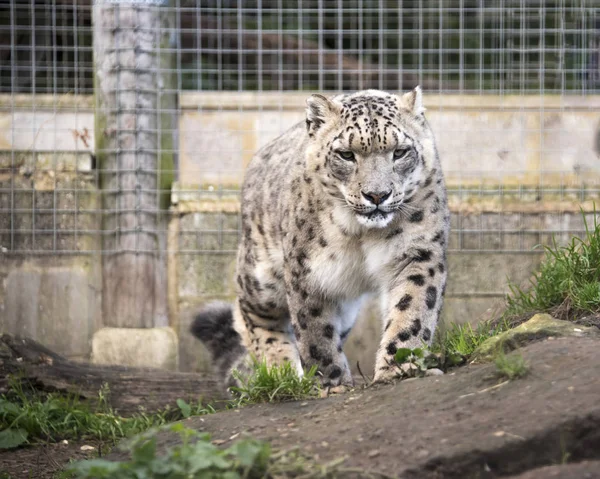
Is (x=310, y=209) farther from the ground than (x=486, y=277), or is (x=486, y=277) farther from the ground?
(x=310, y=209)

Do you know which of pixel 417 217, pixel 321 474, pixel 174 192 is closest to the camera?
pixel 321 474

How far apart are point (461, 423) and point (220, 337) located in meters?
3.12

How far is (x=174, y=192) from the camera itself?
777 cm

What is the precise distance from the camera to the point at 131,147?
771cm

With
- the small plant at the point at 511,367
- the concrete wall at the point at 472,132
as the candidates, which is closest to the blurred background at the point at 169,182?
the concrete wall at the point at 472,132

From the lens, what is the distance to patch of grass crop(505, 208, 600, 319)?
197 inches

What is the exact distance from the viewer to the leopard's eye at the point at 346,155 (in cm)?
486

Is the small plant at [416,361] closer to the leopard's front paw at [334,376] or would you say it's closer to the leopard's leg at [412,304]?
the leopard's leg at [412,304]

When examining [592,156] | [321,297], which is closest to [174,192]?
[321,297]

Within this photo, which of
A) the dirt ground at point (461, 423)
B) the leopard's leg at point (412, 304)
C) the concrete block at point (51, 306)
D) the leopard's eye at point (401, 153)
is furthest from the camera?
the concrete block at point (51, 306)

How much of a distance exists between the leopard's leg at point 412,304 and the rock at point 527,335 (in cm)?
32

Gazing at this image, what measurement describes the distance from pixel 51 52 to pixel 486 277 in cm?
415

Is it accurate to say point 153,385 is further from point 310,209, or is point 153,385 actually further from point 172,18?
point 172,18

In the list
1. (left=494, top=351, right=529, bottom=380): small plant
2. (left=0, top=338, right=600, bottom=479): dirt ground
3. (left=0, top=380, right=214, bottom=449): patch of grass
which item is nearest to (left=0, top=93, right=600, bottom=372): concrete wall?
(left=0, top=380, right=214, bottom=449): patch of grass
